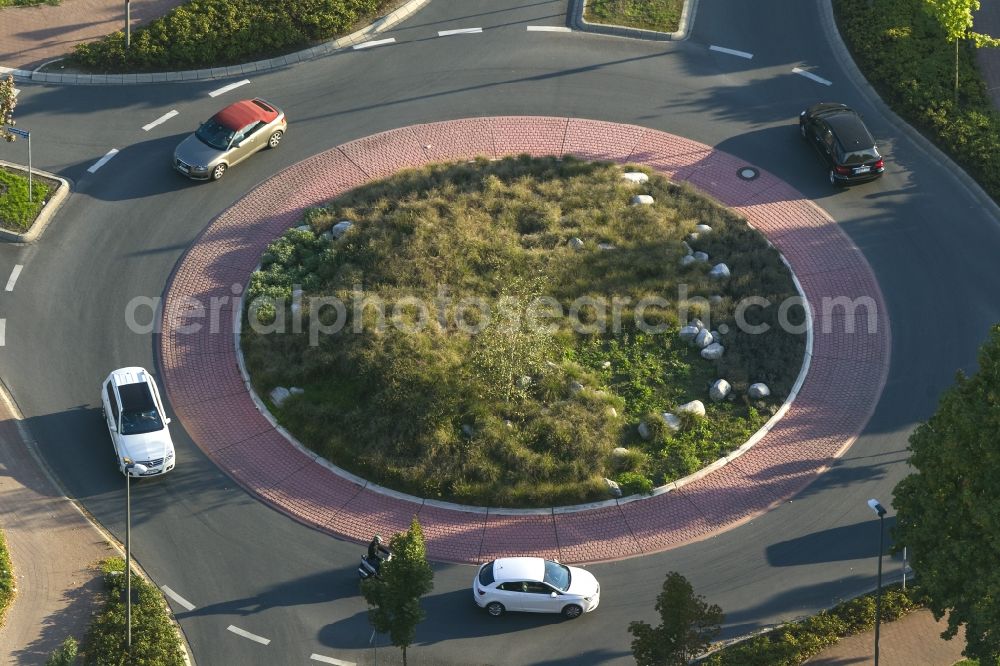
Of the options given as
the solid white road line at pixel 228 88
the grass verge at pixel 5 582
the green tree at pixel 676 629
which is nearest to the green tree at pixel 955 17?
the solid white road line at pixel 228 88

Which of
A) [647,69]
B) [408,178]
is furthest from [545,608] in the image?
[647,69]

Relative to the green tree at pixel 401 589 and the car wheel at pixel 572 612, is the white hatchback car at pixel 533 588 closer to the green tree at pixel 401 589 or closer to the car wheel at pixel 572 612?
the car wheel at pixel 572 612

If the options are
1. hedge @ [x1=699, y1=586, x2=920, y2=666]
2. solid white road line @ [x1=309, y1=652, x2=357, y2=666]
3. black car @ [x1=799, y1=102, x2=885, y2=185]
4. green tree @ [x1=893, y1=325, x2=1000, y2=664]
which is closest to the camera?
green tree @ [x1=893, y1=325, x2=1000, y2=664]

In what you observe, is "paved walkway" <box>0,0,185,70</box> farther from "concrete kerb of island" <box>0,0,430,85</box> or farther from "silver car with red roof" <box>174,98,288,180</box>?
"silver car with red roof" <box>174,98,288,180</box>

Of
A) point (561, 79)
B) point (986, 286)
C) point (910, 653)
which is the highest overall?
point (561, 79)

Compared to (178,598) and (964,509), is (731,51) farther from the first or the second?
(178,598)

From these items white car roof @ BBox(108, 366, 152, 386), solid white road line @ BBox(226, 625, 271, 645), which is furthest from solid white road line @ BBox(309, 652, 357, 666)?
white car roof @ BBox(108, 366, 152, 386)

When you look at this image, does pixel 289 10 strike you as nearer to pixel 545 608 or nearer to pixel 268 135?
pixel 268 135
